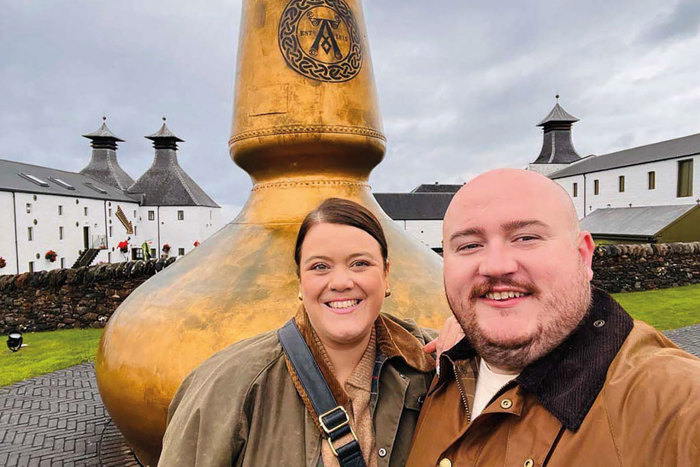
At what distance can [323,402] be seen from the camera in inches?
61.9

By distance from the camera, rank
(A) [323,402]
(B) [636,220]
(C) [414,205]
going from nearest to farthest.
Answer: (A) [323,402] → (B) [636,220] → (C) [414,205]

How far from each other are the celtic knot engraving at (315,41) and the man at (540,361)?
2.65 metres

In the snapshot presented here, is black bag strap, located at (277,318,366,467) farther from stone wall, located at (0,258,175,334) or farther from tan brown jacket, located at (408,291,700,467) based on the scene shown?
stone wall, located at (0,258,175,334)

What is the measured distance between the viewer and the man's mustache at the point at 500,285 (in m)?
1.37

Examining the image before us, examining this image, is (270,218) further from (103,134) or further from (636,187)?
(103,134)

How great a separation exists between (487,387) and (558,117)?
227ft

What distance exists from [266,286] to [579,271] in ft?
7.61

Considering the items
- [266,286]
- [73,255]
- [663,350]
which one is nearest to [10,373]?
[266,286]

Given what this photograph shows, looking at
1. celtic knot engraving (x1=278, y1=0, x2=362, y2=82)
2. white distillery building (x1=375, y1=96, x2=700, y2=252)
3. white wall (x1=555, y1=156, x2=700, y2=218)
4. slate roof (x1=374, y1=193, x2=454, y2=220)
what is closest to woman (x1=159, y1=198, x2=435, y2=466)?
celtic knot engraving (x1=278, y1=0, x2=362, y2=82)

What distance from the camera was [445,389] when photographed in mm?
1673

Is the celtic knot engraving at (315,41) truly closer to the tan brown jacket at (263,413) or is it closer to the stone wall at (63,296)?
the tan brown jacket at (263,413)

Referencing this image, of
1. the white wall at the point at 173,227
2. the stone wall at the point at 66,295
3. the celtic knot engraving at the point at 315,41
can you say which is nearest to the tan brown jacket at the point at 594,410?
the celtic knot engraving at the point at 315,41

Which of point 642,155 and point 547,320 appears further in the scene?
point 642,155

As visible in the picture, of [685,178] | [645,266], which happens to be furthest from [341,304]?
[685,178]
